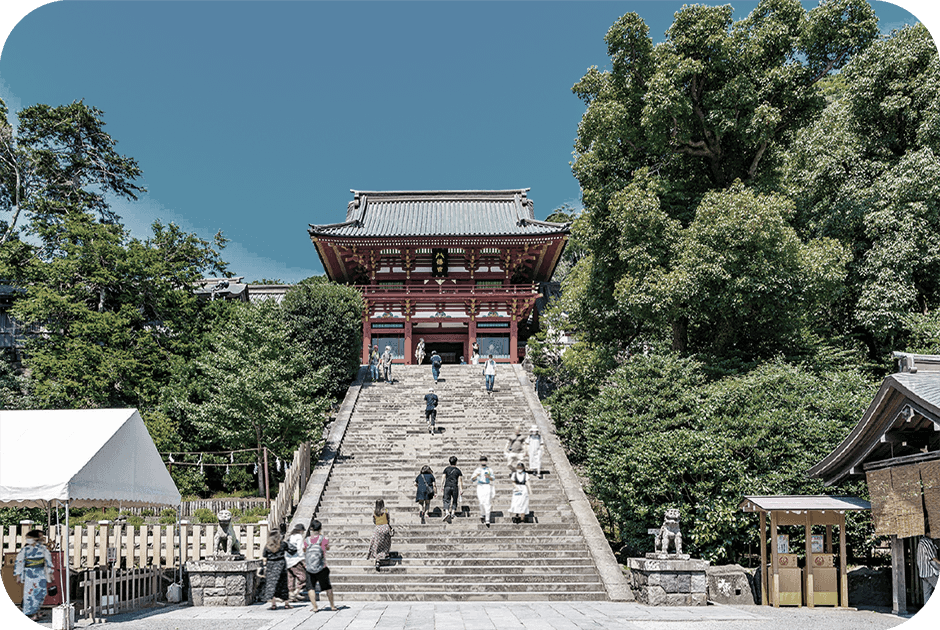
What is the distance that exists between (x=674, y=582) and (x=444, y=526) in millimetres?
4483

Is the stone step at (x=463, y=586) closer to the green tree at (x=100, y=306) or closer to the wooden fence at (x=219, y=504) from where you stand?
the wooden fence at (x=219, y=504)

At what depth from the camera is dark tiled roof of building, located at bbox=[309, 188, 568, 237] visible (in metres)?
28.2

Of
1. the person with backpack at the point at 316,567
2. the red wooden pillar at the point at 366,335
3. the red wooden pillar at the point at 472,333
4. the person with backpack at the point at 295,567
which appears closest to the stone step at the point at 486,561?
the person with backpack at the point at 295,567

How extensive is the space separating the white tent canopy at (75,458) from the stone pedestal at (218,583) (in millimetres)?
1266

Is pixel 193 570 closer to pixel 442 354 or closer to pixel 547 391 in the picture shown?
pixel 547 391

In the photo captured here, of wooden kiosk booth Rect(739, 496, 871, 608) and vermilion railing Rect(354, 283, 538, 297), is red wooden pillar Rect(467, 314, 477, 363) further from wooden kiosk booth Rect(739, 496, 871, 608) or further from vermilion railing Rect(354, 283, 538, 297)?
wooden kiosk booth Rect(739, 496, 871, 608)

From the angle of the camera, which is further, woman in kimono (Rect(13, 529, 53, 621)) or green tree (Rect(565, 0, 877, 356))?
green tree (Rect(565, 0, 877, 356))

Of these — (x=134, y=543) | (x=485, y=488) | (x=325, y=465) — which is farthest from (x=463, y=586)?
(x=325, y=465)

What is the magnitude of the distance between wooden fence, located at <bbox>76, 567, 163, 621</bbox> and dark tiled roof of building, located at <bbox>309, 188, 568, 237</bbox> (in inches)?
756

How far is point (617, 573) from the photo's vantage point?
10.0 metres

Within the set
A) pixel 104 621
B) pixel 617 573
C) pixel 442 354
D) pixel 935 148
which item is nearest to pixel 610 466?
pixel 617 573

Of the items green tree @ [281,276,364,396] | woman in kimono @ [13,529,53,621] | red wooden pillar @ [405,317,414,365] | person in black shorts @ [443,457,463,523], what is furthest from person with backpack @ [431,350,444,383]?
woman in kimono @ [13,529,53,621]

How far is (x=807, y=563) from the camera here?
9461 millimetres

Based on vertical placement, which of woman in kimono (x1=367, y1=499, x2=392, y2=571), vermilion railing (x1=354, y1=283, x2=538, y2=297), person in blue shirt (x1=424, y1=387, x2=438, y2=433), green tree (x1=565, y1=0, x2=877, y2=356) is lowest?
woman in kimono (x1=367, y1=499, x2=392, y2=571)
